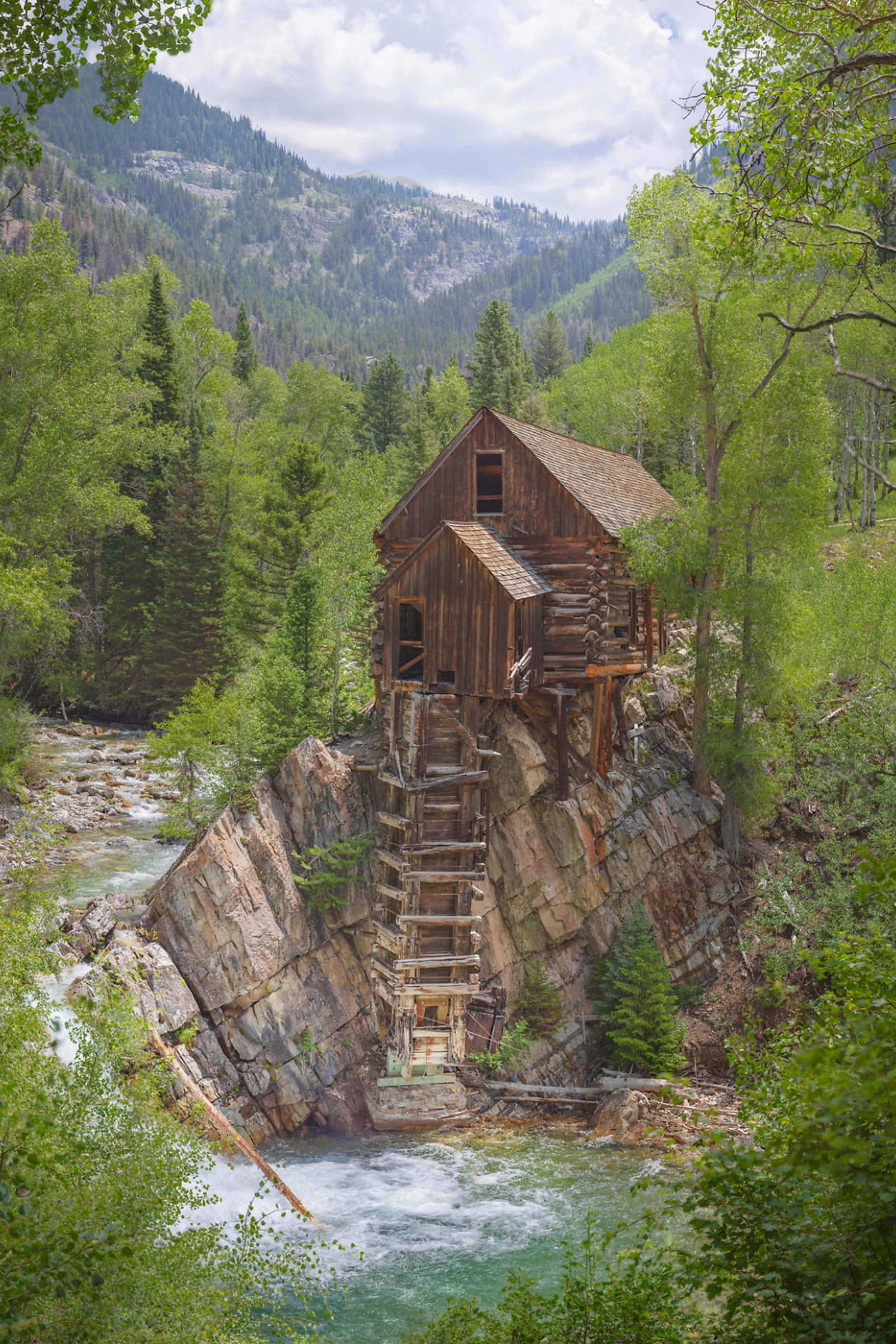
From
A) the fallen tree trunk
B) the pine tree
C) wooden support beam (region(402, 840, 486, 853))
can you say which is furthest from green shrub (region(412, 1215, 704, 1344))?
the pine tree

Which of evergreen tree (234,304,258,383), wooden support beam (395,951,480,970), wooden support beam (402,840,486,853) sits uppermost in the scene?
evergreen tree (234,304,258,383)

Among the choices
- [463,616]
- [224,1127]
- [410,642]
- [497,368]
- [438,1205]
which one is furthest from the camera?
[497,368]

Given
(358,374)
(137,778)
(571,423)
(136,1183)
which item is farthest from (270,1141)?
(358,374)

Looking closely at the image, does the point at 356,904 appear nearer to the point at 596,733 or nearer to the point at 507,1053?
the point at 507,1053

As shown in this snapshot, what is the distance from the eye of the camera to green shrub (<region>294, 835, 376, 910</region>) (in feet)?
71.4

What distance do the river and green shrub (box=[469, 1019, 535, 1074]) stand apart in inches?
66.3

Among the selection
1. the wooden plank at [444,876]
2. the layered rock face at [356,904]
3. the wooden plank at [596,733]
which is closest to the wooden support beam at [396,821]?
the wooden plank at [444,876]

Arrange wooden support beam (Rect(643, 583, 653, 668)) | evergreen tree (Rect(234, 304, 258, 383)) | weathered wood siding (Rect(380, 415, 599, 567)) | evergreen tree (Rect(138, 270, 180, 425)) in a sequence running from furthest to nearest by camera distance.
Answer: evergreen tree (Rect(234, 304, 258, 383)), evergreen tree (Rect(138, 270, 180, 425)), wooden support beam (Rect(643, 583, 653, 668)), weathered wood siding (Rect(380, 415, 599, 567))

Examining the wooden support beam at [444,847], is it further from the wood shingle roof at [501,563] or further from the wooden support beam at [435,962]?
the wood shingle roof at [501,563]

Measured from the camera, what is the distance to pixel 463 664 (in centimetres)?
2150

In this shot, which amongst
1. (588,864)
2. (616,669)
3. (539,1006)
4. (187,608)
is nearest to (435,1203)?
(539,1006)

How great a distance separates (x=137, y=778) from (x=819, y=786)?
2093cm

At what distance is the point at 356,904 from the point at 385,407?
1951 inches

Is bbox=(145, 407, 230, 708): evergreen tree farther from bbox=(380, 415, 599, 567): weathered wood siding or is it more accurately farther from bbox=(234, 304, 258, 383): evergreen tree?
bbox=(234, 304, 258, 383): evergreen tree
